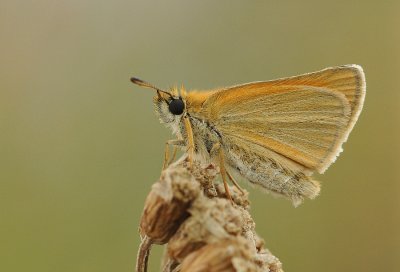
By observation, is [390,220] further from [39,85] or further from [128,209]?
[39,85]

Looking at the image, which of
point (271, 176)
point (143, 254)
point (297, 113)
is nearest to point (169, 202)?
point (143, 254)

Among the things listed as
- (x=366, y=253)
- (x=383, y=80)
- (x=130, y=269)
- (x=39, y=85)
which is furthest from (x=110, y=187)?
(x=383, y=80)

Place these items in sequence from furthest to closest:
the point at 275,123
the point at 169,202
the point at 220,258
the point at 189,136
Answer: the point at 275,123 < the point at 189,136 < the point at 169,202 < the point at 220,258

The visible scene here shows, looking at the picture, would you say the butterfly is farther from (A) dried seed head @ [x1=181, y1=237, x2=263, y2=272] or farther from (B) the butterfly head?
(A) dried seed head @ [x1=181, y1=237, x2=263, y2=272]

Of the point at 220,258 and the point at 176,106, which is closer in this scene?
the point at 220,258

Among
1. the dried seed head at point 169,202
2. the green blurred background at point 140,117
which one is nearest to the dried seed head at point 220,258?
the dried seed head at point 169,202

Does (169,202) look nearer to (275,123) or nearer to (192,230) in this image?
(192,230)

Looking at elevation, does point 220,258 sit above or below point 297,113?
below
